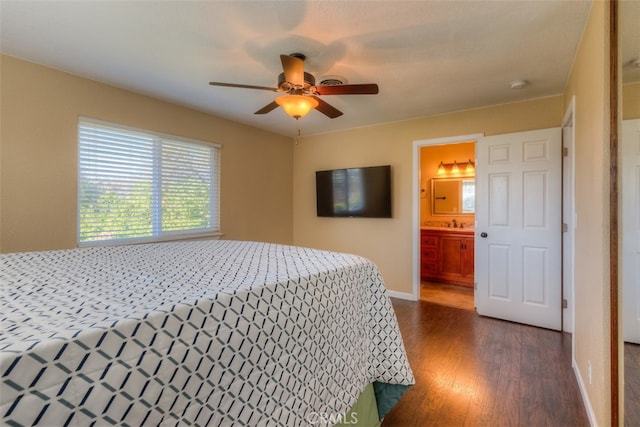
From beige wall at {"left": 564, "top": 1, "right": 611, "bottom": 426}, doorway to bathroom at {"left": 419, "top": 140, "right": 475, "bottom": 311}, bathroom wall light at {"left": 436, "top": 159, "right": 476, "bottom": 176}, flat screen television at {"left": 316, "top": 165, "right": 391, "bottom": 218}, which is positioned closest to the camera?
beige wall at {"left": 564, "top": 1, "right": 611, "bottom": 426}

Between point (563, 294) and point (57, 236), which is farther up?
point (57, 236)

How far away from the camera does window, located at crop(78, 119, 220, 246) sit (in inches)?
109

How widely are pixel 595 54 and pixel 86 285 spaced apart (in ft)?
8.85

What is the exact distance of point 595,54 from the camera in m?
1.66

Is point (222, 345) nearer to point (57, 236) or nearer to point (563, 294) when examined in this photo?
point (57, 236)

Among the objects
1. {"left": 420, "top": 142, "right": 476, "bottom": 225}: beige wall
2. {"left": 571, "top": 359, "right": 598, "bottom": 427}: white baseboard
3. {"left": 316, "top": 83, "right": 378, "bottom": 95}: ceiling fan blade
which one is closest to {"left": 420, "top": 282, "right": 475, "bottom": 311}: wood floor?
{"left": 420, "top": 142, "right": 476, "bottom": 225}: beige wall

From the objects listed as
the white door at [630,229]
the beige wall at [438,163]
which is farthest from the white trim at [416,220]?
the white door at [630,229]

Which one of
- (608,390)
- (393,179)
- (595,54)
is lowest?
(608,390)

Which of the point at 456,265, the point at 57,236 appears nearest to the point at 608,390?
the point at 456,265

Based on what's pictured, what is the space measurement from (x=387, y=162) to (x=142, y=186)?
9.92 feet

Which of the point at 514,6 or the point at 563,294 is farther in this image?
the point at 563,294

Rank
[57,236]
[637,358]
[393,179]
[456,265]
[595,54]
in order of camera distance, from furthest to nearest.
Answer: [456,265] < [393,179] < [57,236] < [595,54] < [637,358]

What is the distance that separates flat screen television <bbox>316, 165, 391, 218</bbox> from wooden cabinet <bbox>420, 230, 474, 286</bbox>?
1.24m

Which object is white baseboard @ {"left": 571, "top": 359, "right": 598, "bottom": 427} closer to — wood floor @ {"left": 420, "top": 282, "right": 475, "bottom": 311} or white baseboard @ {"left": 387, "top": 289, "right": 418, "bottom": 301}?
wood floor @ {"left": 420, "top": 282, "right": 475, "bottom": 311}
